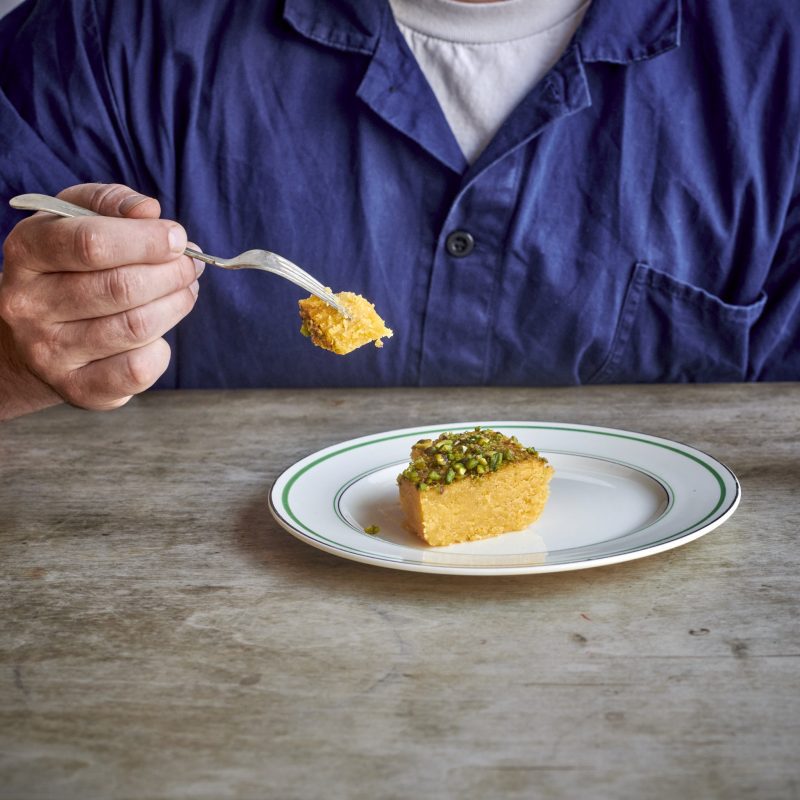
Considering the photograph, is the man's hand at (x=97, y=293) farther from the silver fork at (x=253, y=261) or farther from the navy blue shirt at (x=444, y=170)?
the navy blue shirt at (x=444, y=170)

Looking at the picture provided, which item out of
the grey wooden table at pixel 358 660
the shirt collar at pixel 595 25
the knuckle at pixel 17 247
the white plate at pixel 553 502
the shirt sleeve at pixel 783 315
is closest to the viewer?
the grey wooden table at pixel 358 660

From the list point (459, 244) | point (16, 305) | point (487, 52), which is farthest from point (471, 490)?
point (487, 52)

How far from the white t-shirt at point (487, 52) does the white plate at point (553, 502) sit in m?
0.68

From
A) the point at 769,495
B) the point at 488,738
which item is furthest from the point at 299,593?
the point at 769,495

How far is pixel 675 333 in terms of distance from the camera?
5.87 feet

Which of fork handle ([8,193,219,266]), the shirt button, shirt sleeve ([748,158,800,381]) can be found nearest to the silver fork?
fork handle ([8,193,219,266])

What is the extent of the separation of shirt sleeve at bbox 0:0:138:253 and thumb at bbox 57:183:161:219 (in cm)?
49

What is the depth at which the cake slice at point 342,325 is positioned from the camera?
124 cm

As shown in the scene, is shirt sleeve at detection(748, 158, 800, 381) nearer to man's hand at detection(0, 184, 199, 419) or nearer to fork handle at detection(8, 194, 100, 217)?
man's hand at detection(0, 184, 199, 419)

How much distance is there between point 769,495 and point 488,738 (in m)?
0.61

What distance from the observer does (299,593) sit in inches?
37.7

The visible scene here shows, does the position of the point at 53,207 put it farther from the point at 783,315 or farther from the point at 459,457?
the point at 783,315

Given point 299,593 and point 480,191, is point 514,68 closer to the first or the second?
point 480,191

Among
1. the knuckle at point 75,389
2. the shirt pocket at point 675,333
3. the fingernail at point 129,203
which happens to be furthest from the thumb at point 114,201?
the shirt pocket at point 675,333
